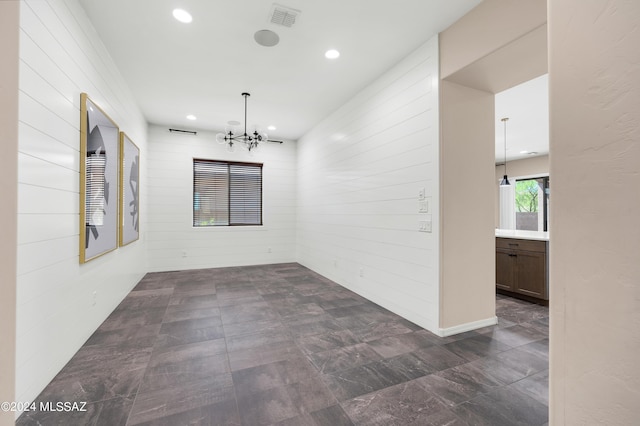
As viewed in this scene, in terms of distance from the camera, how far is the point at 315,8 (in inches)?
97.0

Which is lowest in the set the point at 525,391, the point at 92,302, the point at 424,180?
the point at 525,391

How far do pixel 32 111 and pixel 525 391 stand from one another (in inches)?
148

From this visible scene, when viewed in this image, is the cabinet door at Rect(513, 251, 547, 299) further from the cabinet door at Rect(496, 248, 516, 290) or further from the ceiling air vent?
the ceiling air vent

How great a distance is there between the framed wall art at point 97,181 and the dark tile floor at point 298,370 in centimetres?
95

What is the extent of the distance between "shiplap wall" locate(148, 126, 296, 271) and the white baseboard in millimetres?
4530

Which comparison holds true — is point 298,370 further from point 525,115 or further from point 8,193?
point 525,115

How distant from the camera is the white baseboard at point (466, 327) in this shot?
107 inches

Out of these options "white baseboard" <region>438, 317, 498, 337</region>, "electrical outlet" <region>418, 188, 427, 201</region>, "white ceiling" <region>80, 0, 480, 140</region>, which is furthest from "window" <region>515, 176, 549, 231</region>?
"white ceiling" <region>80, 0, 480, 140</region>

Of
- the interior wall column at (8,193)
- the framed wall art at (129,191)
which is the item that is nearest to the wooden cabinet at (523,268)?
the interior wall column at (8,193)

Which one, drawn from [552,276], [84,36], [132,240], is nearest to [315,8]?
[84,36]

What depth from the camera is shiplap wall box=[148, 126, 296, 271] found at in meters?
5.70

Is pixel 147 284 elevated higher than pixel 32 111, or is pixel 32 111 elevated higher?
pixel 32 111

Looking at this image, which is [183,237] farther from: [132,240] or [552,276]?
[552,276]

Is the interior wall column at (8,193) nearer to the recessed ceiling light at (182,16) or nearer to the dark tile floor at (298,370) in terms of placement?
the dark tile floor at (298,370)
